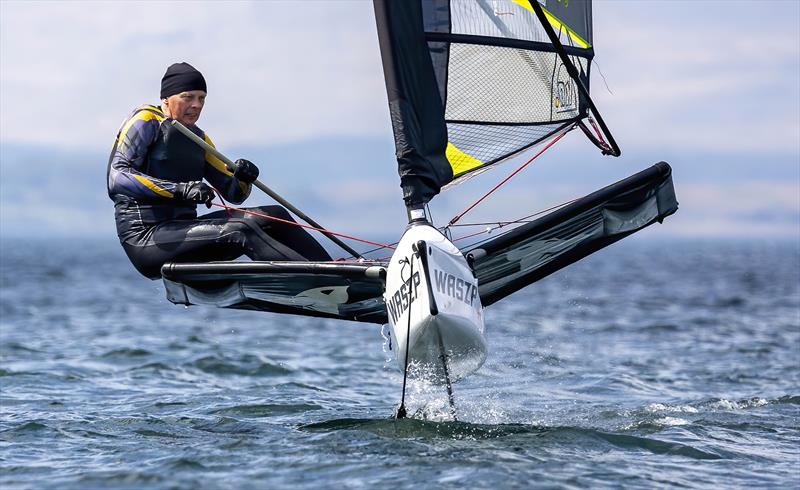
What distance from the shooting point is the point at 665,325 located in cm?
1714

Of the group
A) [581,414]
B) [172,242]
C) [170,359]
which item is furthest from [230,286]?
[170,359]

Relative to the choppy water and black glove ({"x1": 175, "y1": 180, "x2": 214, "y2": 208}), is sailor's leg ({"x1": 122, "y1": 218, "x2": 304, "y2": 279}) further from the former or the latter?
the choppy water

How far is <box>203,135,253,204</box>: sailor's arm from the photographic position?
677cm

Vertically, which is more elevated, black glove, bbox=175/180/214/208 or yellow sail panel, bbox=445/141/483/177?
yellow sail panel, bbox=445/141/483/177

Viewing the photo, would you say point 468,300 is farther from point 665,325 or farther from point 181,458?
point 665,325

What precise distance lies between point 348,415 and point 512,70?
2.56 m

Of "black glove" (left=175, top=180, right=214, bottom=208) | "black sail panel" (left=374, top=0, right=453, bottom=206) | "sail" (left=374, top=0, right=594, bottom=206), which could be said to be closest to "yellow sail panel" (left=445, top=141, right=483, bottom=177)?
"sail" (left=374, top=0, right=594, bottom=206)

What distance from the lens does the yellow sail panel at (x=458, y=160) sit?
22.3 ft

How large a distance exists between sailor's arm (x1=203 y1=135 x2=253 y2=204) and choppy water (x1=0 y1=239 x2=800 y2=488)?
1.44 meters

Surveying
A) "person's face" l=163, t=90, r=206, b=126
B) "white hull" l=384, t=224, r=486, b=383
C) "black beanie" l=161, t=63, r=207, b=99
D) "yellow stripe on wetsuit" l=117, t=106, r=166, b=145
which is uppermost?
"black beanie" l=161, t=63, r=207, b=99

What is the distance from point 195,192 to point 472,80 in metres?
1.88

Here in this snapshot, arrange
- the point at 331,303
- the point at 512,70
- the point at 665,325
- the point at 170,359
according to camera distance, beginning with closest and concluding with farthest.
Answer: the point at 331,303 → the point at 512,70 → the point at 170,359 → the point at 665,325

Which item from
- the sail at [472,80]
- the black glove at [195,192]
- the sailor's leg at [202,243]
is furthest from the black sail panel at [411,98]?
the black glove at [195,192]

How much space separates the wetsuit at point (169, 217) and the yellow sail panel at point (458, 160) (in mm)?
1005
